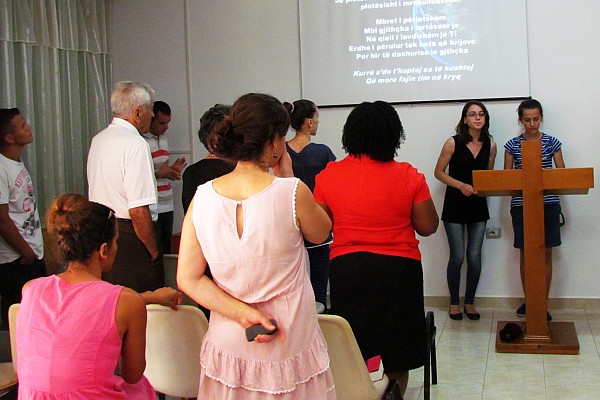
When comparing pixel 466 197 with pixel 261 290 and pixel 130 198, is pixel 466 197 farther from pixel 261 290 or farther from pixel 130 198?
pixel 261 290

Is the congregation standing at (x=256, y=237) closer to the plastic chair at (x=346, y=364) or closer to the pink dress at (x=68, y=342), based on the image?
the pink dress at (x=68, y=342)

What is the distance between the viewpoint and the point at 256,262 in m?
1.98

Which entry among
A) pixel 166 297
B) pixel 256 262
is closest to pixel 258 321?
pixel 256 262

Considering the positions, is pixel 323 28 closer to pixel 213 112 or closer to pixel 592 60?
pixel 592 60

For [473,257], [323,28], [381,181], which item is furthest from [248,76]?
[381,181]

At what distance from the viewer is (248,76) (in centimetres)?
608

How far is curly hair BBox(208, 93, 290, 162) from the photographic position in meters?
1.99

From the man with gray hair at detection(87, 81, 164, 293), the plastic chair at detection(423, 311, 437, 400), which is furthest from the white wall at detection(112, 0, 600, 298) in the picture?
the man with gray hair at detection(87, 81, 164, 293)

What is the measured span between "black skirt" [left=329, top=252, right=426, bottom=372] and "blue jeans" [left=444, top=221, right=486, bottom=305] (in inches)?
101

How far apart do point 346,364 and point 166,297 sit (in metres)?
0.67

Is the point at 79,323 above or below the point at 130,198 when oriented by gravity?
below

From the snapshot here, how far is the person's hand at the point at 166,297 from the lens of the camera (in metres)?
2.25

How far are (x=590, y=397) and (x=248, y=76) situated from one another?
11.9ft

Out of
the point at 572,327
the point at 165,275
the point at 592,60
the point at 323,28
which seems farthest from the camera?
the point at 323,28
